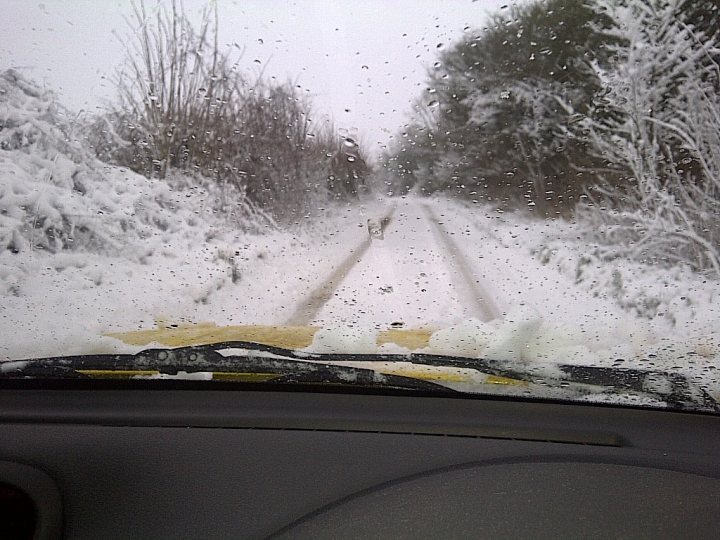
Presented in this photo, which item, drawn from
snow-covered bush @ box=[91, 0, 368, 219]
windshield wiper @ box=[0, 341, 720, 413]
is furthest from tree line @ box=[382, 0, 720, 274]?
windshield wiper @ box=[0, 341, 720, 413]

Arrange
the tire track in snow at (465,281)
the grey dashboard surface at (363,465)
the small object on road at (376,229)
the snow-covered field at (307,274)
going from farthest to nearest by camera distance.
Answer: the small object on road at (376,229) → the tire track in snow at (465,281) → the snow-covered field at (307,274) → the grey dashboard surface at (363,465)

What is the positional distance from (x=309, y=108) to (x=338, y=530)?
11.0ft

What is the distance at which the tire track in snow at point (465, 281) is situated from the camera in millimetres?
4758

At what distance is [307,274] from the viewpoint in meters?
5.85

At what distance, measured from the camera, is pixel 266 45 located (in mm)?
4695

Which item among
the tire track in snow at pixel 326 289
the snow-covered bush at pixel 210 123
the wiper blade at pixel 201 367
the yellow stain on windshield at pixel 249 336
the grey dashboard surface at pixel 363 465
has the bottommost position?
the grey dashboard surface at pixel 363 465

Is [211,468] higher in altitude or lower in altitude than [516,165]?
lower

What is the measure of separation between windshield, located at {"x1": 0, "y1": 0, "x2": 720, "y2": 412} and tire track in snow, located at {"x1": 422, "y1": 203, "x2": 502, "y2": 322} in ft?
0.09

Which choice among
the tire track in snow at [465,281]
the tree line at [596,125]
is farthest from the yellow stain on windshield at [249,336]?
the tree line at [596,125]

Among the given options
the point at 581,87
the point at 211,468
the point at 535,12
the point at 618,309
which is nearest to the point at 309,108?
the point at 535,12

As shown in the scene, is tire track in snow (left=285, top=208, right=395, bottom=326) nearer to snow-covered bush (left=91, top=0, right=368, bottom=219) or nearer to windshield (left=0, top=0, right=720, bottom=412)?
windshield (left=0, top=0, right=720, bottom=412)

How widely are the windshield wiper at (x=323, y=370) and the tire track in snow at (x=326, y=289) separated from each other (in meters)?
0.85

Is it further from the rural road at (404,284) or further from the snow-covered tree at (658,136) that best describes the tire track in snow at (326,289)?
the snow-covered tree at (658,136)

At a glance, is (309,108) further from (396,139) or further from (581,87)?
(581,87)
